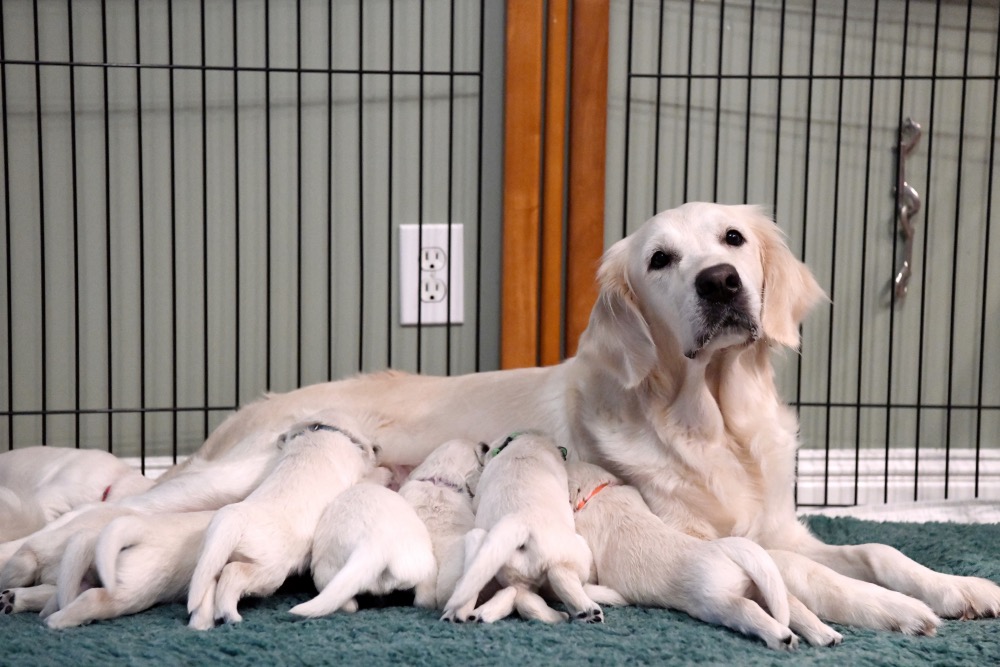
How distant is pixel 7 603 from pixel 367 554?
1.83 ft

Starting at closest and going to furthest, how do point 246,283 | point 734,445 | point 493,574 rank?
point 493,574, point 734,445, point 246,283

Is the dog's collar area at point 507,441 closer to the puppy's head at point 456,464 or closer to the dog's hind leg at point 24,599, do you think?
the puppy's head at point 456,464

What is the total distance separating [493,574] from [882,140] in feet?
6.22

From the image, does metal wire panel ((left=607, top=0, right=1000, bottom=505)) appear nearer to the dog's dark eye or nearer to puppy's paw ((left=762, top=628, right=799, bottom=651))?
the dog's dark eye

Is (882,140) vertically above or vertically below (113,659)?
above

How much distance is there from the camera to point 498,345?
8.60 feet

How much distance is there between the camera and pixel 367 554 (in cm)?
136

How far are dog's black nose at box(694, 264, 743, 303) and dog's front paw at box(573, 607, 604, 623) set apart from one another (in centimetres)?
54

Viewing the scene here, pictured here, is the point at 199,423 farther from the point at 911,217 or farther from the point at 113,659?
the point at 911,217

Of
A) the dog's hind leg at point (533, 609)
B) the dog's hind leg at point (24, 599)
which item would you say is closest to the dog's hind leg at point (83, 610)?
the dog's hind leg at point (24, 599)

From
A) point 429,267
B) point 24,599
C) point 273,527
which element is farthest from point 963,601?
point 429,267

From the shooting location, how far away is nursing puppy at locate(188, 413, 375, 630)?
132 centimetres

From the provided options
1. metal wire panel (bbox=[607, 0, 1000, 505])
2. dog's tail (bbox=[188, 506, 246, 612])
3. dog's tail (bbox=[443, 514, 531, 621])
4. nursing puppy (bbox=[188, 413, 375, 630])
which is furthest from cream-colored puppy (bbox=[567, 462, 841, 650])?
metal wire panel (bbox=[607, 0, 1000, 505])

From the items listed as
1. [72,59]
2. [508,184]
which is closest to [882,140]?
[508,184]
